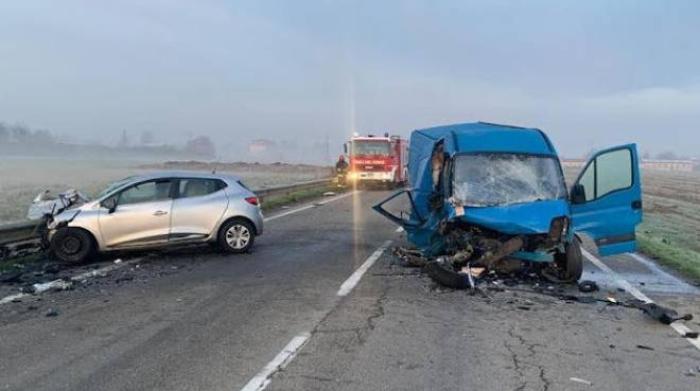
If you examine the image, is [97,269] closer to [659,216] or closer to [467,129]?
[467,129]

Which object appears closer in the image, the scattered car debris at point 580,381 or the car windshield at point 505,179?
the scattered car debris at point 580,381

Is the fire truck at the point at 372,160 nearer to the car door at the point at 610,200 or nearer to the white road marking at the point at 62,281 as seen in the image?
the white road marking at the point at 62,281

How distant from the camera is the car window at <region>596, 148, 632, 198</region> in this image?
958 centimetres

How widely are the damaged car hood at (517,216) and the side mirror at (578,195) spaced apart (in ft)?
1.05

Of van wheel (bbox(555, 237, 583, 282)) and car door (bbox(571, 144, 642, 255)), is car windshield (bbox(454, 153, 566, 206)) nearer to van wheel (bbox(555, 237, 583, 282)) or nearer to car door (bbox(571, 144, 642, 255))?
car door (bbox(571, 144, 642, 255))

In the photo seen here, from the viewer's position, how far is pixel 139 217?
1118 centimetres

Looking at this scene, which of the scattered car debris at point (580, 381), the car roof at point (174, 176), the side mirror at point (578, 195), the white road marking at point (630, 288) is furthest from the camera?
the car roof at point (174, 176)

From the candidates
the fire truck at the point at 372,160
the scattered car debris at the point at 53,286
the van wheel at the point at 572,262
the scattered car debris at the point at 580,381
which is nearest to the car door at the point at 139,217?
the scattered car debris at the point at 53,286

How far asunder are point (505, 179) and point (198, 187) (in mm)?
5556

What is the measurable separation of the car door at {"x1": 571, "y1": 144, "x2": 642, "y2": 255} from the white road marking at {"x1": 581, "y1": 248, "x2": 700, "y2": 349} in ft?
1.79

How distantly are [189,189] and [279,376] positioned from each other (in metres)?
7.22

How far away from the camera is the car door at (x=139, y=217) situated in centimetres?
1100

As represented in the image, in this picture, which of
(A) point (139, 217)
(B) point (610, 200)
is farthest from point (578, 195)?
(A) point (139, 217)

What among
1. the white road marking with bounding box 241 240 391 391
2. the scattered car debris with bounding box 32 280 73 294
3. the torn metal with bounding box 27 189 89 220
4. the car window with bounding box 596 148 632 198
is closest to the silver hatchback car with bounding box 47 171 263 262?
the torn metal with bounding box 27 189 89 220
